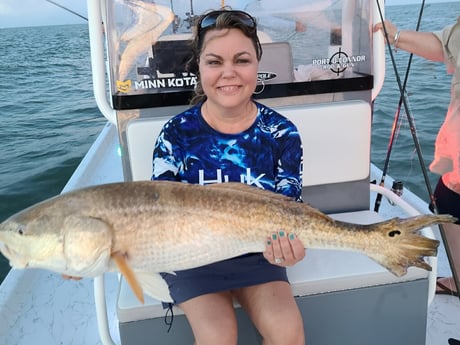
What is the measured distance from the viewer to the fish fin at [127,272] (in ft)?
5.15

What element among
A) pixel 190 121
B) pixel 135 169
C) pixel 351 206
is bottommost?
pixel 351 206

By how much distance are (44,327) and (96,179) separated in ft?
6.33

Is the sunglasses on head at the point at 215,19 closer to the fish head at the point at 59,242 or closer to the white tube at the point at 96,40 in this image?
the white tube at the point at 96,40

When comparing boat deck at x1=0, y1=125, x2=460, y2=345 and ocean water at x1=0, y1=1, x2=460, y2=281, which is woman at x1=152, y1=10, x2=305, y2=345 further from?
ocean water at x1=0, y1=1, x2=460, y2=281

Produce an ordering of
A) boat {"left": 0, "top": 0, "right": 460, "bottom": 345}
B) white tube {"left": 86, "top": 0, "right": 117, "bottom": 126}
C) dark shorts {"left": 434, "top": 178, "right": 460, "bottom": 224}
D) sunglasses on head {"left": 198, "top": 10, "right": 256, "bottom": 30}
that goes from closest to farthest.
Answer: sunglasses on head {"left": 198, "top": 10, "right": 256, "bottom": 30} → boat {"left": 0, "top": 0, "right": 460, "bottom": 345} → white tube {"left": 86, "top": 0, "right": 117, "bottom": 126} → dark shorts {"left": 434, "top": 178, "right": 460, "bottom": 224}

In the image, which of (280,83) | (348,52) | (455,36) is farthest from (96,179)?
(455,36)

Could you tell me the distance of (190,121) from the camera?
225 cm

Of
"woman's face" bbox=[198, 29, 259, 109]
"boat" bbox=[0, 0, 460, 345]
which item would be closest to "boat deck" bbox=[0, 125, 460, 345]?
"boat" bbox=[0, 0, 460, 345]

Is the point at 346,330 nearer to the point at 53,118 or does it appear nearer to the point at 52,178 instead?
the point at 52,178

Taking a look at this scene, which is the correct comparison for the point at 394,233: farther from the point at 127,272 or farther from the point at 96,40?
→ the point at 96,40

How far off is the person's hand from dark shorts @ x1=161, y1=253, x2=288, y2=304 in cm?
28

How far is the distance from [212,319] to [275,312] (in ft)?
0.84

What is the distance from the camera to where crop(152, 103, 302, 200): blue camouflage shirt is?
221 cm

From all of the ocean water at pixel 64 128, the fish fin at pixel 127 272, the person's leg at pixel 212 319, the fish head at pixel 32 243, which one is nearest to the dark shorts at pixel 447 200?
the person's leg at pixel 212 319
